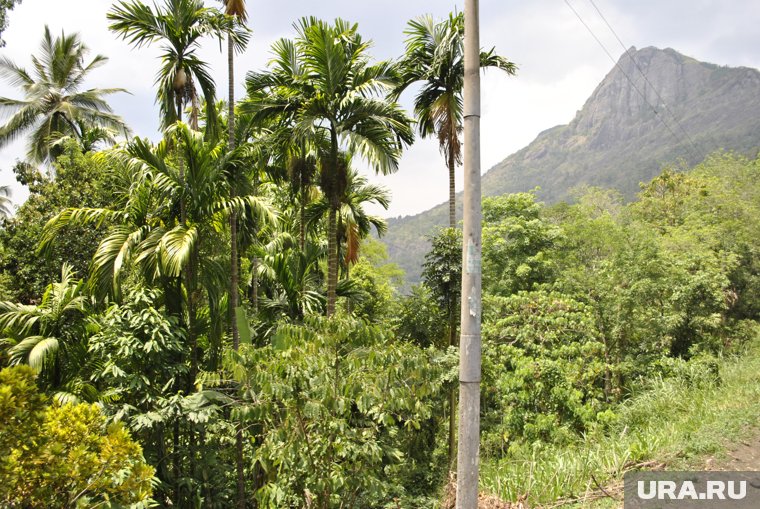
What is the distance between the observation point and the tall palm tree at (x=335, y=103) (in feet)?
26.5

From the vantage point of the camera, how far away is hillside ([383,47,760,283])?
11106 cm

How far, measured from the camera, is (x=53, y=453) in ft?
11.6

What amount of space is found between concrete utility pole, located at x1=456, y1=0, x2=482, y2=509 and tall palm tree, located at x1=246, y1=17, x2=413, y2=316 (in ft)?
15.7

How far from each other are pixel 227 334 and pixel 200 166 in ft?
12.4

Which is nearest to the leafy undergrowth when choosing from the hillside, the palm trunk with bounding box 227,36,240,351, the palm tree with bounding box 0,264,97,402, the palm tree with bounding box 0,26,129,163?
the palm trunk with bounding box 227,36,240,351

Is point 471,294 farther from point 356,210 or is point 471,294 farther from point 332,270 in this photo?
point 356,210

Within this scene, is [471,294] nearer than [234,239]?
Yes

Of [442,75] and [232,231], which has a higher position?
[442,75]

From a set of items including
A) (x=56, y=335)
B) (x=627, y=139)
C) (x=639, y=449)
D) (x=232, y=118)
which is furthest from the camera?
(x=627, y=139)

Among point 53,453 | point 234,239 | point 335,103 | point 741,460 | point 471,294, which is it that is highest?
point 335,103

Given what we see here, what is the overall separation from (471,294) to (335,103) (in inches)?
232

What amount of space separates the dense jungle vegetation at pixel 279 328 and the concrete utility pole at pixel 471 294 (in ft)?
6.12

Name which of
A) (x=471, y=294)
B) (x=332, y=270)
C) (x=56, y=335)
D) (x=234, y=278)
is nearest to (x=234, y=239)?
(x=234, y=278)

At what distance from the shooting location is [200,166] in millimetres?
7457
